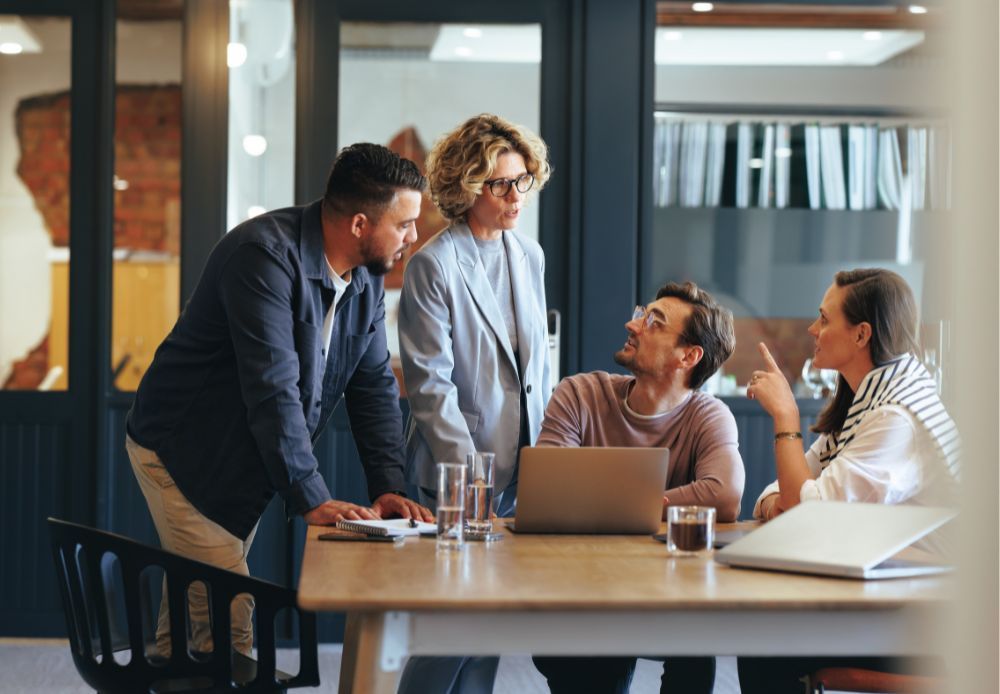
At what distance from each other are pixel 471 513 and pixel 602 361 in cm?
238

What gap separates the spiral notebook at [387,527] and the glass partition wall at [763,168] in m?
2.55

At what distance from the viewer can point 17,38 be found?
4.46m

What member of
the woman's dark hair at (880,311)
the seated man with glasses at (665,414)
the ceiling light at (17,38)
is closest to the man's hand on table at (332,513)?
the seated man with glasses at (665,414)

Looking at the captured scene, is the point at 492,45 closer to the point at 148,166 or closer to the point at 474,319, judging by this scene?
the point at 148,166

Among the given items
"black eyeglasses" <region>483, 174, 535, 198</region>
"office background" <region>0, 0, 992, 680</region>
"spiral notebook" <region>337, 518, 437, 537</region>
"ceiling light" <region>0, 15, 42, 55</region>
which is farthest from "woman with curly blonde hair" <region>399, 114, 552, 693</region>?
"ceiling light" <region>0, 15, 42, 55</region>

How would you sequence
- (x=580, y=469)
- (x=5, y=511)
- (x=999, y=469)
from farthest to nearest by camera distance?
(x=5, y=511) → (x=580, y=469) → (x=999, y=469)

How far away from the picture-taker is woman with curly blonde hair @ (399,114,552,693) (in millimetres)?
2609

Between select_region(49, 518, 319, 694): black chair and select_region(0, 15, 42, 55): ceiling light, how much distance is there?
3.08m

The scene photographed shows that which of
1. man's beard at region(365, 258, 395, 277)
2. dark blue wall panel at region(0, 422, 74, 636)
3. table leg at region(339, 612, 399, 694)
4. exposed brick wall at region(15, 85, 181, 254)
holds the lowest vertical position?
dark blue wall panel at region(0, 422, 74, 636)

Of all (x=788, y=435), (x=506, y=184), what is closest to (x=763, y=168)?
(x=506, y=184)

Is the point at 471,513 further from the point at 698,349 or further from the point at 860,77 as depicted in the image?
the point at 860,77

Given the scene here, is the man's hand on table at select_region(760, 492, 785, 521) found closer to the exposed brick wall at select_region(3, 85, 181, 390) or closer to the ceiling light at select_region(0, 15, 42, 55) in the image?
the exposed brick wall at select_region(3, 85, 181, 390)

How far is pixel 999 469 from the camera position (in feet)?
1.14

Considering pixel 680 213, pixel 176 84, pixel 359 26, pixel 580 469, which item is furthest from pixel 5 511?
pixel 580 469
